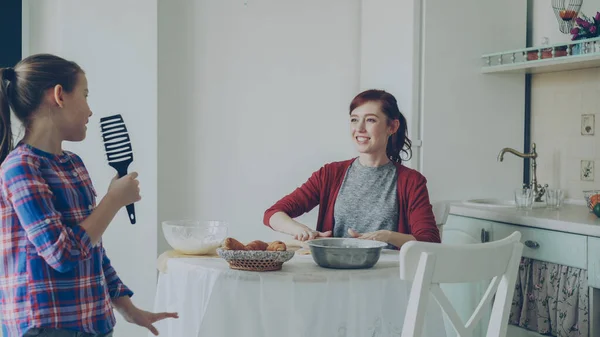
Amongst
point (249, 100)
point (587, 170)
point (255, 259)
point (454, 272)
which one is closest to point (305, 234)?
point (255, 259)

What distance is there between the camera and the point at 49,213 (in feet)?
4.67

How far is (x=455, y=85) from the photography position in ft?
10.6

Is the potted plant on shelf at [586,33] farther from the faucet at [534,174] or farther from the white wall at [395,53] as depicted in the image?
the white wall at [395,53]

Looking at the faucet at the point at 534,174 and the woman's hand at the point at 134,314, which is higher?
the faucet at the point at 534,174

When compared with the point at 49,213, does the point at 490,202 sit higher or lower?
lower

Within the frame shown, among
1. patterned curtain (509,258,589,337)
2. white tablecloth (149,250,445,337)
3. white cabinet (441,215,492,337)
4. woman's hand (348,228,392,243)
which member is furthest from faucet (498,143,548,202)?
white tablecloth (149,250,445,337)

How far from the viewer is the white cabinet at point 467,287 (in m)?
2.92

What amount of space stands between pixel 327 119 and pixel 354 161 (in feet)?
3.14

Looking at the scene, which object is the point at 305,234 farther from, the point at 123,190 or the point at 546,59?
the point at 546,59

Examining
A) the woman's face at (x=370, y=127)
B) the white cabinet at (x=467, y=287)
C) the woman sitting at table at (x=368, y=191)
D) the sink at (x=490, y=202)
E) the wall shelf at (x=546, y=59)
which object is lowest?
the white cabinet at (x=467, y=287)

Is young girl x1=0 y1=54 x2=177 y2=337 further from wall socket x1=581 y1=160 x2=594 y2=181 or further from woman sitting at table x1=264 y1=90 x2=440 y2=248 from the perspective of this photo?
wall socket x1=581 y1=160 x2=594 y2=181

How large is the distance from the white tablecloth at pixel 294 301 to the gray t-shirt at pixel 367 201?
1.97 feet

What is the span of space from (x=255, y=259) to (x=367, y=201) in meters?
0.82

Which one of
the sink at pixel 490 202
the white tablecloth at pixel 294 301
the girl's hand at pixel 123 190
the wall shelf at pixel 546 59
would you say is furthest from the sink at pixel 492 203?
the girl's hand at pixel 123 190
